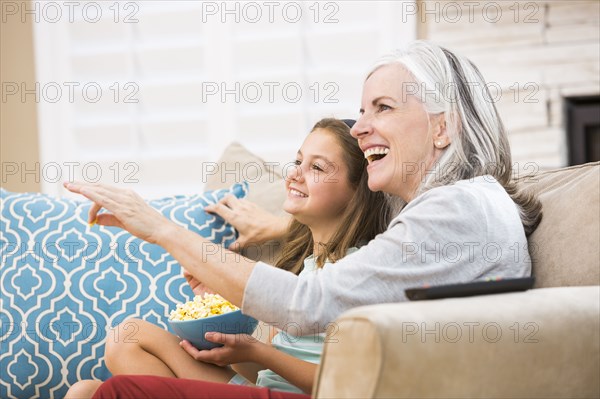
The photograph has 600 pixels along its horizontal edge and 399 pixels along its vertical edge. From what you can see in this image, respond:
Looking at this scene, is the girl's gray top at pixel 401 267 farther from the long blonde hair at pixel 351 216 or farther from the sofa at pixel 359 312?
the long blonde hair at pixel 351 216

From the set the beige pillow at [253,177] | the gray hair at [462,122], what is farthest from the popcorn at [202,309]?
the beige pillow at [253,177]

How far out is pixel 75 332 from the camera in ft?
6.69

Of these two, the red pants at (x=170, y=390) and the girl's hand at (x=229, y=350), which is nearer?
the red pants at (x=170, y=390)

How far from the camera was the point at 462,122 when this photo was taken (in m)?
1.60

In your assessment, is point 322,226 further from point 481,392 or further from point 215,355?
point 481,392

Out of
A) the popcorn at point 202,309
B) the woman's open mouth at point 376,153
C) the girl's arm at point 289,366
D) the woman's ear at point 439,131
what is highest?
the woman's ear at point 439,131

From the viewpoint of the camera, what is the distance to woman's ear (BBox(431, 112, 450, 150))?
5.24 feet

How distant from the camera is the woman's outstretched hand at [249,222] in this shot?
6.85 ft

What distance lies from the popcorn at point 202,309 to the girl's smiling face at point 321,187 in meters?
0.36

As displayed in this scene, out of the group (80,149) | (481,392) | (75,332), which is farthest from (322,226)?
(80,149)

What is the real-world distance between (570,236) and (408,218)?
0.33m

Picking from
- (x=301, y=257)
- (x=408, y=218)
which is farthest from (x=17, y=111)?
(x=408, y=218)

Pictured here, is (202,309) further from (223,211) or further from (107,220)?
(223,211)

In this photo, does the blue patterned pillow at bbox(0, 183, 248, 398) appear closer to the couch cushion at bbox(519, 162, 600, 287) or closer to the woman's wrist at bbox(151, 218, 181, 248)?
the woman's wrist at bbox(151, 218, 181, 248)
